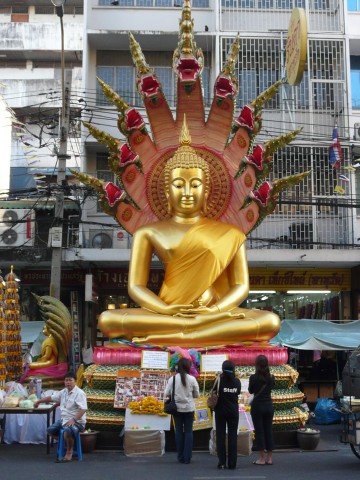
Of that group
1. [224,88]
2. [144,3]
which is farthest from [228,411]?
[144,3]

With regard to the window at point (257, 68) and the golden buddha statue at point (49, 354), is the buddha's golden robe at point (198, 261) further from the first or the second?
the window at point (257, 68)

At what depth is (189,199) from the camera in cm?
1057

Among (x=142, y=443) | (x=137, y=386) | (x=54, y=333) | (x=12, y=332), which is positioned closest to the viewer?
(x=142, y=443)

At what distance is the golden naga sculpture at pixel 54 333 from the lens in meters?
12.7

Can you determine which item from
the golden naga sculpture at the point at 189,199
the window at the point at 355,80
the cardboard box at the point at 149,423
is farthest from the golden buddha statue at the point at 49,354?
the window at the point at 355,80

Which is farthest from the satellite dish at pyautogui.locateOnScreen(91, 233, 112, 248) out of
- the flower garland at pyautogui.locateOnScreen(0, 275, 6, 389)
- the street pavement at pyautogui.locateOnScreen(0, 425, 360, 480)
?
the street pavement at pyautogui.locateOnScreen(0, 425, 360, 480)

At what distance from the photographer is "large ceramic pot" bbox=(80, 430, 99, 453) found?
28.3 feet

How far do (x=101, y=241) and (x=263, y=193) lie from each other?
8.53 metres

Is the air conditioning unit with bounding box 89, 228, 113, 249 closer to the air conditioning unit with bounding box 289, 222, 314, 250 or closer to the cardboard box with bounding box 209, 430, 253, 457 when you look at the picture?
the air conditioning unit with bounding box 289, 222, 314, 250

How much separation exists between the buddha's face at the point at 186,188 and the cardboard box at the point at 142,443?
3647mm

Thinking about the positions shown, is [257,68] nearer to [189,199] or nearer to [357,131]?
[357,131]

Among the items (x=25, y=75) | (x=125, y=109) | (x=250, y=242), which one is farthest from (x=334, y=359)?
(x=25, y=75)

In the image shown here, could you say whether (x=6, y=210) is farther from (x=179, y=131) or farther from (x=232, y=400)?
(x=232, y=400)

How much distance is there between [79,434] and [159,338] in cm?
190
